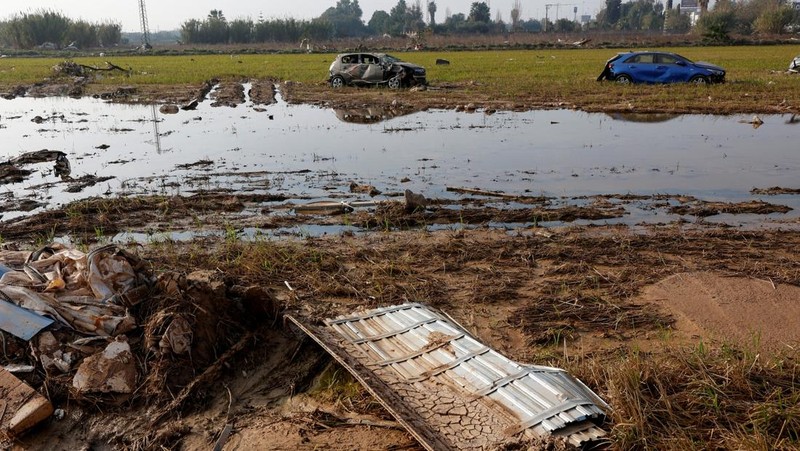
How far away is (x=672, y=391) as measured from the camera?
3949 mm

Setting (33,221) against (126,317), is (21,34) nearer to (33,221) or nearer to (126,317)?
→ (33,221)

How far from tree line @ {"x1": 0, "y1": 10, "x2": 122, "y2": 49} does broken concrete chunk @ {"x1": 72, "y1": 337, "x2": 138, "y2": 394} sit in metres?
80.3

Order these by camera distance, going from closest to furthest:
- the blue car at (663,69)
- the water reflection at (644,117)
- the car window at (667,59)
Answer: the water reflection at (644,117) → the blue car at (663,69) → the car window at (667,59)

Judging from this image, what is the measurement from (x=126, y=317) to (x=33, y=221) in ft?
15.2

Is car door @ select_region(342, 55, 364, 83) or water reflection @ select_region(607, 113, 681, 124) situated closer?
water reflection @ select_region(607, 113, 681, 124)

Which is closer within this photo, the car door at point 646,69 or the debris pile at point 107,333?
the debris pile at point 107,333

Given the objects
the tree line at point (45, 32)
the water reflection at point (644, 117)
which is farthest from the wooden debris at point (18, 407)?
the tree line at point (45, 32)

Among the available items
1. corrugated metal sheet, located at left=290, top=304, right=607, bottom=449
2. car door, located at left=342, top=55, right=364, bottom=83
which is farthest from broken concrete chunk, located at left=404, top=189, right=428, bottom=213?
car door, located at left=342, top=55, right=364, bottom=83

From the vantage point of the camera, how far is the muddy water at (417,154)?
32.9 feet

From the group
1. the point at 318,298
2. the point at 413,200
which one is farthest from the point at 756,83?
the point at 318,298

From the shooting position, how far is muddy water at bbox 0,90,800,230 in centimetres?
1003

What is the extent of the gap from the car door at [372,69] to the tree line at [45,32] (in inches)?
2461

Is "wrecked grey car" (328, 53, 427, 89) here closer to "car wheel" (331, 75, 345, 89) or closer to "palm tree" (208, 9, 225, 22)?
"car wheel" (331, 75, 345, 89)

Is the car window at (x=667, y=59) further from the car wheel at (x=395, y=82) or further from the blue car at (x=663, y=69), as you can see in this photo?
the car wheel at (x=395, y=82)
